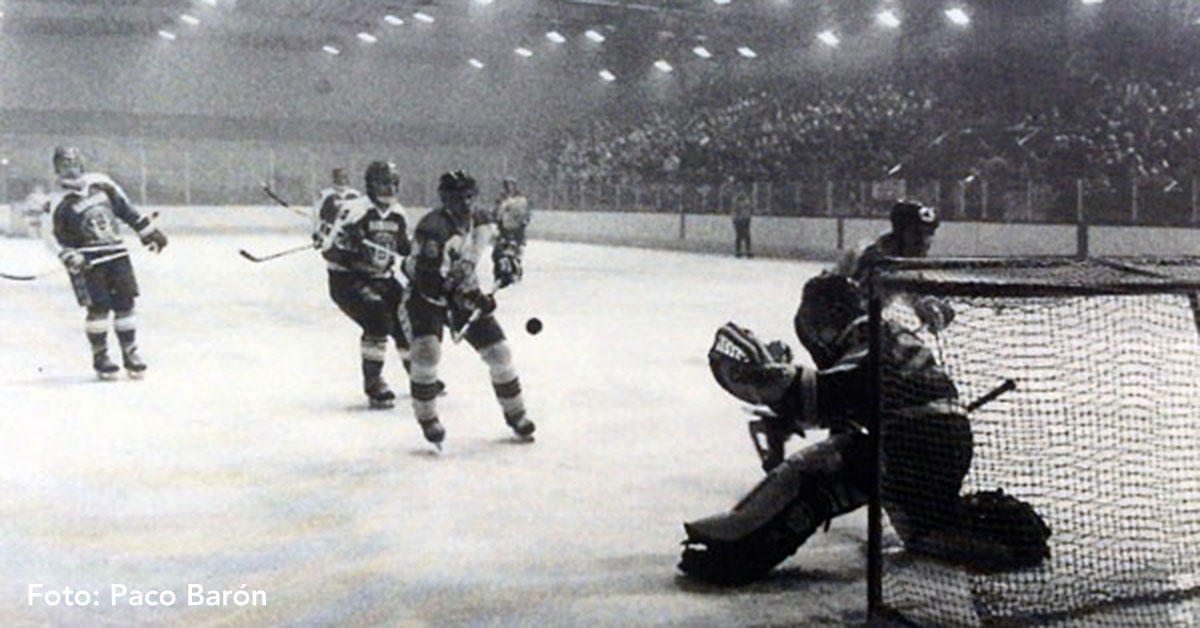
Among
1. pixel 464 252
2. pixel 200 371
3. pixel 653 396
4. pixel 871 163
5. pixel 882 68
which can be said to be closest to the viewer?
pixel 464 252

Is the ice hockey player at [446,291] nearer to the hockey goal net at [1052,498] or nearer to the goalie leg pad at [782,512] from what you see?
the hockey goal net at [1052,498]

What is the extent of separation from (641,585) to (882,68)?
2769cm

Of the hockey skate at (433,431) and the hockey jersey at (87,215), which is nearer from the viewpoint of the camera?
the hockey skate at (433,431)

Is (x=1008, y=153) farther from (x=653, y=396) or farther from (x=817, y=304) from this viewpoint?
(x=817, y=304)

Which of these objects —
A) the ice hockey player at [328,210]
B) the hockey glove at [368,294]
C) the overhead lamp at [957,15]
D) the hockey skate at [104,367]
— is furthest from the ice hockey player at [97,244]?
the overhead lamp at [957,15]

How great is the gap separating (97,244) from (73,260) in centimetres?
21

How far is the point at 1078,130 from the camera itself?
20.3m

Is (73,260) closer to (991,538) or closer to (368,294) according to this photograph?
(368,294)

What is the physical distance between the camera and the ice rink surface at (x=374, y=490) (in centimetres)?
403

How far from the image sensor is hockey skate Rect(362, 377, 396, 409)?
25.8 ft

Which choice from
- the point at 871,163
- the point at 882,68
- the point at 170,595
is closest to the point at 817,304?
the point at 170,595

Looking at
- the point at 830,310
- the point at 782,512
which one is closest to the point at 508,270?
the point at 830,310

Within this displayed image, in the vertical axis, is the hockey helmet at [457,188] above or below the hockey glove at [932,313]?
above

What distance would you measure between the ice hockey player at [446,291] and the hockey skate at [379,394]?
58.4 inches
